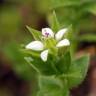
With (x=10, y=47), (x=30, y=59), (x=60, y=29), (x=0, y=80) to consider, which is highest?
(x=60, y=29)

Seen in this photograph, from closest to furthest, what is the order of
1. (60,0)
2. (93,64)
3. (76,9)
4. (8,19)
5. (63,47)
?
(63,47), (60,0), (76,9), (93,64), (8,19)

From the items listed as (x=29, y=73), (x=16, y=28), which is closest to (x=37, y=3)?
(x=16, y=28)

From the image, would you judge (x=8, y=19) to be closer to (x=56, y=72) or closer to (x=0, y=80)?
(x=0, y=80)

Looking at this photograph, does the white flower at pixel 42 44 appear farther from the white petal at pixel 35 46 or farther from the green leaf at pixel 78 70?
the green leaf at pixel 78 70

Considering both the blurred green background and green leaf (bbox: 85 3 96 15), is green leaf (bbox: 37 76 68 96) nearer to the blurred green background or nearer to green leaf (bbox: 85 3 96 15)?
green leaf (bbox: 85 3 96 15)

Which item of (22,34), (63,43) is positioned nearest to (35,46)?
(63,43)
